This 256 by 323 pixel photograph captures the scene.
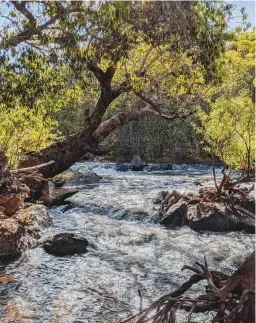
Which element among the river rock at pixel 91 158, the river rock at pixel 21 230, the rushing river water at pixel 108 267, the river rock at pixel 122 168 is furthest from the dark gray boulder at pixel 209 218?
the river rock at pixel 91 158

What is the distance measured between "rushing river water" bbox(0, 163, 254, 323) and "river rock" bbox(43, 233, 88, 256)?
0.96ft

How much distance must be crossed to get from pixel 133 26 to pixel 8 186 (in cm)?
789

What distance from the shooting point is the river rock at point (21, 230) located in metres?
10.4

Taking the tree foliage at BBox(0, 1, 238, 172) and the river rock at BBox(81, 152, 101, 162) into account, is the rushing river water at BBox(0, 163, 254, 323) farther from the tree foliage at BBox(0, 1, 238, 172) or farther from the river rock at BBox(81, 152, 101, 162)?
the river rock at BBox(81, 152, 101, 162)

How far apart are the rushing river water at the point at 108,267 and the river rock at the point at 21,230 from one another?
0.39 metres

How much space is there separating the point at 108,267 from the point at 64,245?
178 centimetres

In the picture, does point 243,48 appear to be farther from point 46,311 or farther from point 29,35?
point 46,311

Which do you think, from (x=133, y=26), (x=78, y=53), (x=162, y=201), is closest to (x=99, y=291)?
(x=78, y=53)

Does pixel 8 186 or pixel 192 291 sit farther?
pixel 8 186

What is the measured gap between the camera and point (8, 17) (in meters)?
8.12

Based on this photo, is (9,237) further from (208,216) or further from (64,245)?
(208,216)

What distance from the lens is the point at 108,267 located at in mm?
9875

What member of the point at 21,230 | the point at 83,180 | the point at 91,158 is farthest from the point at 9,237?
the point at 91,158

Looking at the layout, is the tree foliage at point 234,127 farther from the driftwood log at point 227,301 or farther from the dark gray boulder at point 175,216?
the driftwood log at point 227,301
